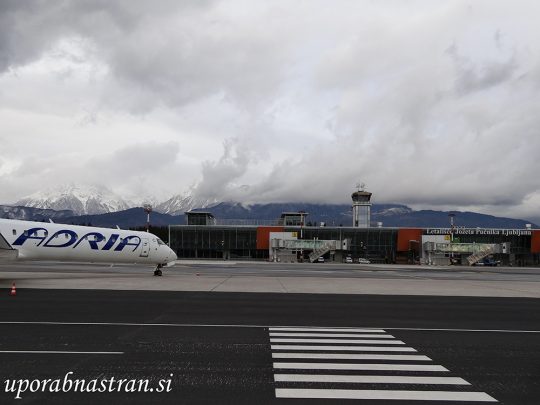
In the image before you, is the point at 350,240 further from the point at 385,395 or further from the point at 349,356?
the point at 385,395

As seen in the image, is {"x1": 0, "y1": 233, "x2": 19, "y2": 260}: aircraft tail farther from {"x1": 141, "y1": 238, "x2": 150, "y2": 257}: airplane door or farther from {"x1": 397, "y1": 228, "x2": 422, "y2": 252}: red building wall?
{"x1": 397, "y1": 228, "x2": 422, "y2": 252}: red building wall

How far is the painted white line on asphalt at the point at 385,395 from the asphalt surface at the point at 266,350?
0.03 metres

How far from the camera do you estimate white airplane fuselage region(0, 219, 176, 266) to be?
29.5 metres

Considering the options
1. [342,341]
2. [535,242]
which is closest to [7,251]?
[342,341]

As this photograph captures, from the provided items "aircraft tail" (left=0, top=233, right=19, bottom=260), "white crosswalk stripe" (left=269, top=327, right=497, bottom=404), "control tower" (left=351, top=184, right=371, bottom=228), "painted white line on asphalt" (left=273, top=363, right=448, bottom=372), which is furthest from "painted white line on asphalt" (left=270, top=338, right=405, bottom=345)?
"control tower" (left=351, top=184, right=371, bottom=228)

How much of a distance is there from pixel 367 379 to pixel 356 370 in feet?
1.92

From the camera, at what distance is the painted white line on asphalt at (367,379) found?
8.20m

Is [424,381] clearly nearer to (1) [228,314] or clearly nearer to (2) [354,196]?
(1) [228,314]

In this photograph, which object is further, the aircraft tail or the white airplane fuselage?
the white airplane fuselage

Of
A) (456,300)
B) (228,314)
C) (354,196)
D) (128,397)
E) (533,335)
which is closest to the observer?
(128,397)

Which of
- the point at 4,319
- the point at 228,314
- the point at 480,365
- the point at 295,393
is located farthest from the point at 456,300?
the point at 4,319

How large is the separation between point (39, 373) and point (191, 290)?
16394 millimetres

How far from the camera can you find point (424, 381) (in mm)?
8328

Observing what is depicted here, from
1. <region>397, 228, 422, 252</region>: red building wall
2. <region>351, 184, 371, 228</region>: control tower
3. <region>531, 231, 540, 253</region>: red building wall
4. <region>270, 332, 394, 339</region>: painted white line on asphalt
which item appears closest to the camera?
<region>270, 332, 394, 339</region>: painted white line on asphalt
